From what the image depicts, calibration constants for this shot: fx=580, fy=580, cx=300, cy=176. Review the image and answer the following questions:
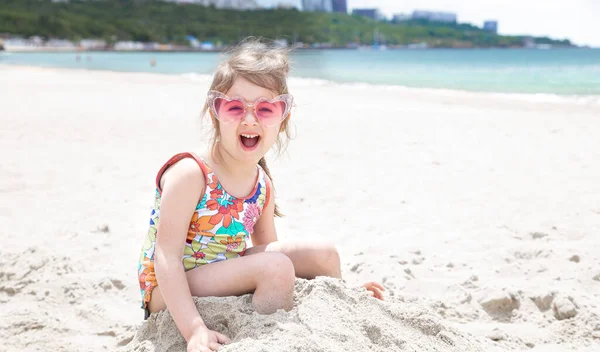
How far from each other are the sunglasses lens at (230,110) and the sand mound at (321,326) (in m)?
0.63

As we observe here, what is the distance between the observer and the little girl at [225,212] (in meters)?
1.94

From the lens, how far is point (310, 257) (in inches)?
89.9

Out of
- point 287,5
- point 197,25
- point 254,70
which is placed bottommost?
point 254,70

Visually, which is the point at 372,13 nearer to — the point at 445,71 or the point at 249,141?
the point at 445,71

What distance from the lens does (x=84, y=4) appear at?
10994 cm

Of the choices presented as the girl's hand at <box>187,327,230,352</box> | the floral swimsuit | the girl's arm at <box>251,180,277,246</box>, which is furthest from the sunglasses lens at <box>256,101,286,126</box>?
the girl's hand at <box>187,327,230,352</box>

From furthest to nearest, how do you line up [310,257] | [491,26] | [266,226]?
[491,26], [266,226], [310,257]

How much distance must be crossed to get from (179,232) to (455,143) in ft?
17.2

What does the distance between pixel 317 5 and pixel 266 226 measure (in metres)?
106

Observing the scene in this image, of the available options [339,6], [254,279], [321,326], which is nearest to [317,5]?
[339,6]

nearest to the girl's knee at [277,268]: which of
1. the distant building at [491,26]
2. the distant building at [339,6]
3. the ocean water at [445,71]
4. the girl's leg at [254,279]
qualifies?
the girl's leg at [254,279]

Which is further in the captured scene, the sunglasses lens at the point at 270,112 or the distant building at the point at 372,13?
the distant building at the point at 372,13

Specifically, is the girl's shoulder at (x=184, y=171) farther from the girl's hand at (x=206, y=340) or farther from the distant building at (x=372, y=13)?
the distant building at (x=372, y=13)

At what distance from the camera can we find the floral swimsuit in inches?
81.3
